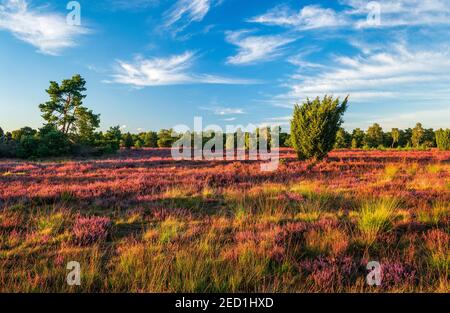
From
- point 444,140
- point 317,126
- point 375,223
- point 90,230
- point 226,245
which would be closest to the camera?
point 226,245

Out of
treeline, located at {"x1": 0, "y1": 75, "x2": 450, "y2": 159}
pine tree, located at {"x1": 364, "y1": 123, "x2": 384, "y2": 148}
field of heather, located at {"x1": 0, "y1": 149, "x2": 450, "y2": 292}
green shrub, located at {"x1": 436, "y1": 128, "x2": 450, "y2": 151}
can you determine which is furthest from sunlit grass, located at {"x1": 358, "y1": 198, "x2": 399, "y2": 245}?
pine tree, located at {"x1": 364, "y1": 123, "x2": 384, "y2": 148}

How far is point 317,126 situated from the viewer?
1889 cm

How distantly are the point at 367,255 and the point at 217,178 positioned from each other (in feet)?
28.7

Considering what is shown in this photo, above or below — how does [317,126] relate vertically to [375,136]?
below

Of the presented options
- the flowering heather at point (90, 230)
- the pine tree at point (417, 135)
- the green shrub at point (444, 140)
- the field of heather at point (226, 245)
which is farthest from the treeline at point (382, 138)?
the flowering heather at point (90, 230)

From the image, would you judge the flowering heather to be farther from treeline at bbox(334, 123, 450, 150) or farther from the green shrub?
treeline at bbox(334, 123, 450, 150)

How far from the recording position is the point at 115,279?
3.39m

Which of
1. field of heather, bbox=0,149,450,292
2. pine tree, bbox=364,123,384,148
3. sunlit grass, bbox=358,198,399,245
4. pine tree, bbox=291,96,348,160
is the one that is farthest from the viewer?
pine tree, bbox=364,123,384,148

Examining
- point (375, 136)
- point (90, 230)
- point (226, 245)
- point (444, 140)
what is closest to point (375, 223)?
point (226, 245)

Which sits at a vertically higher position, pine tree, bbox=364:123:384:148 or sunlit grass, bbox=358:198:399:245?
pine tree, bbox=364:123:384:148

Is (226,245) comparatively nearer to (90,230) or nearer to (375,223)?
(90,230)

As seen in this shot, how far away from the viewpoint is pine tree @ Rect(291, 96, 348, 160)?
18.9m
